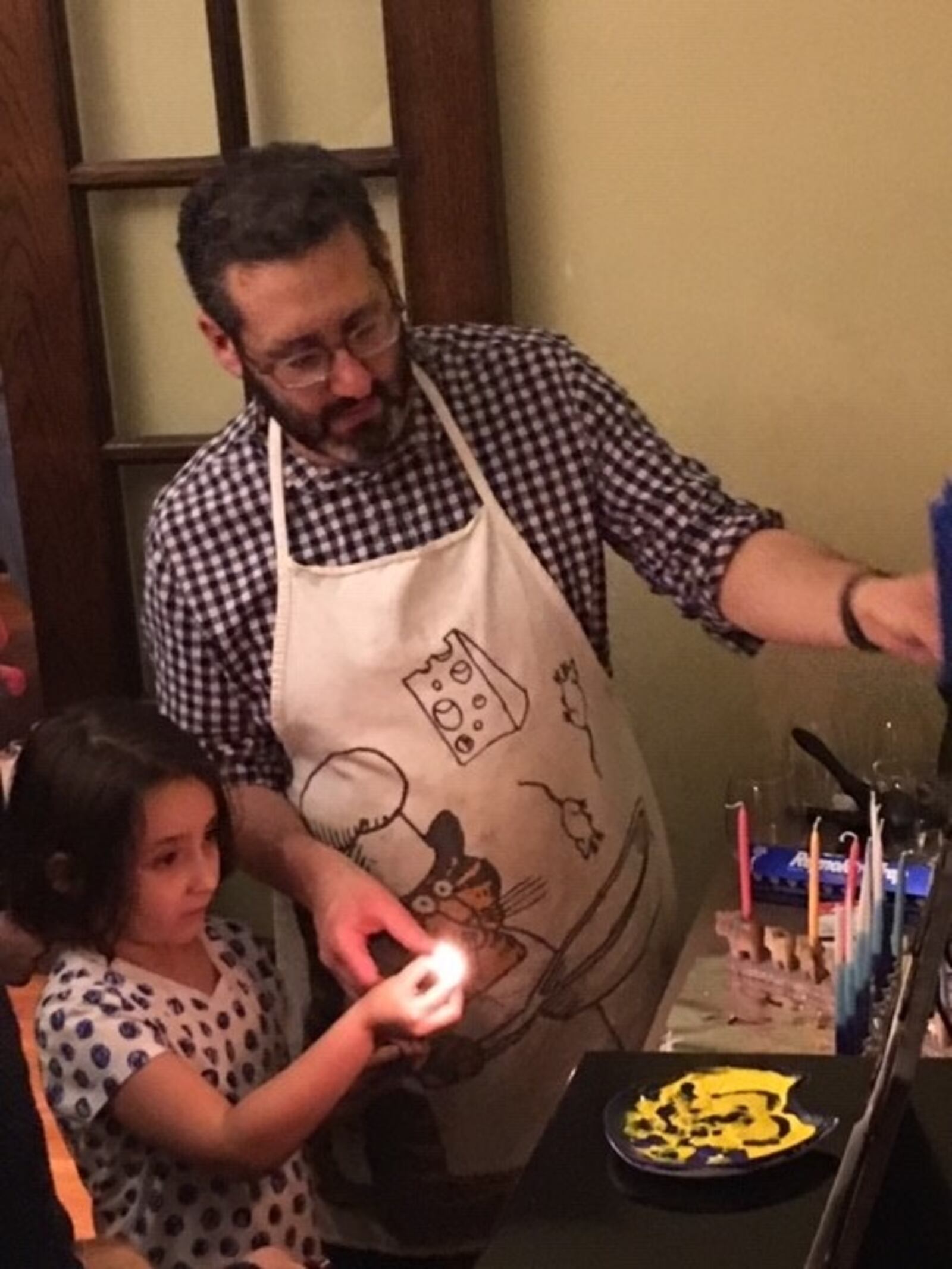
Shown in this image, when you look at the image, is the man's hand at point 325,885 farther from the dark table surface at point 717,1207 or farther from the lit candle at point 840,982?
the dark table surface at point 717,1207

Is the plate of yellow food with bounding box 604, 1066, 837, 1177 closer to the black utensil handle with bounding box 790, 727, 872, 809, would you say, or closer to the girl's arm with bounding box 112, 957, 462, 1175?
the girl's arm with bounding box 112, 957, 462, 1175

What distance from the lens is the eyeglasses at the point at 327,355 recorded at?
1417mm

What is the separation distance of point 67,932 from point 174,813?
0.39 feet

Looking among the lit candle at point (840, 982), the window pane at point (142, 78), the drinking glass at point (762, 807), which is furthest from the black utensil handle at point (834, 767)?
the window pane at point (142, 78)

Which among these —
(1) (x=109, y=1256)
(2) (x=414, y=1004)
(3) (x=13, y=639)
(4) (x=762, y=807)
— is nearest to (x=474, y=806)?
(2) (x=414, y=1004)

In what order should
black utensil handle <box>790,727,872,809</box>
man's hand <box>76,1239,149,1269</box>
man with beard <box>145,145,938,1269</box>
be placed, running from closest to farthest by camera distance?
man's hand <box>76,1239,149,1269</box> < man with beard <box>145,145,938,1269</box> < black utensil handle <box>790,727,872,809</box>

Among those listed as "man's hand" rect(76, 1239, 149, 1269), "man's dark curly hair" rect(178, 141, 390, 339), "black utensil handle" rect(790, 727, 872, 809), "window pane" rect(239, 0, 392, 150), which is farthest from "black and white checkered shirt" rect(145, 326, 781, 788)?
"man's hand" rect(76, 1239, 149, 1269)

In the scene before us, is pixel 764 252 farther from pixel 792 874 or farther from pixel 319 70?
pixel 792 874

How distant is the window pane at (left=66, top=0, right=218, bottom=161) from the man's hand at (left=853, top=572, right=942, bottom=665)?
82 cm

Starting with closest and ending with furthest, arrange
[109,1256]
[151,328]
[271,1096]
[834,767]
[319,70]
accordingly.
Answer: [109,1256]
[271,1096]
[834,767]
[319,70]
[151,328]

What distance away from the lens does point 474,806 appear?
1476 mm

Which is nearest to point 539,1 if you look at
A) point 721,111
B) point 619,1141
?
point 721,111

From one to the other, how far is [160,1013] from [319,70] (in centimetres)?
88

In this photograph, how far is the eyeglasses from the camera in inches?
55.8
